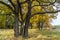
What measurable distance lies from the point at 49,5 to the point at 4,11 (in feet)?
20.0

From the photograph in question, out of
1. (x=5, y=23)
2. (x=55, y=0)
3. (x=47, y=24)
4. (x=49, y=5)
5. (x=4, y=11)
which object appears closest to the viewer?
(x=55, y=0)

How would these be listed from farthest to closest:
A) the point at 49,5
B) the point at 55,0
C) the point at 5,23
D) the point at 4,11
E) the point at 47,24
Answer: the point at 47,24 < the point at 5,23 < the point at 4,11 < the point at 49,5 < the point at 55,0

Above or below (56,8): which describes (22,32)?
below

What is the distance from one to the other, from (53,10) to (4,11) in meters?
6.26

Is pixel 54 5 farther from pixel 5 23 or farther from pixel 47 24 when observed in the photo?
pixel 47 24

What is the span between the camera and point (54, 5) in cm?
2123

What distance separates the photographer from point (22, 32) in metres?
22.3

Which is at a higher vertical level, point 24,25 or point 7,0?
point 7,0

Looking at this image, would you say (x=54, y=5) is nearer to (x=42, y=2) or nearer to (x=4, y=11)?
(x=42, y=2)

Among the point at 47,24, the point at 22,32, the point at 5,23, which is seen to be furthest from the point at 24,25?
the point at 47,24

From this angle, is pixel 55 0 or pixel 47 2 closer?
pixel 55 0

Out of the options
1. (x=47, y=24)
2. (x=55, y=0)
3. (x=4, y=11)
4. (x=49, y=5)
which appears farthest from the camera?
(x=47, y=24)

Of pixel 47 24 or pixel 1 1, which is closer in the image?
pixel 1 1

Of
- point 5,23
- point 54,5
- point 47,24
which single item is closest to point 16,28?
point 54,5
